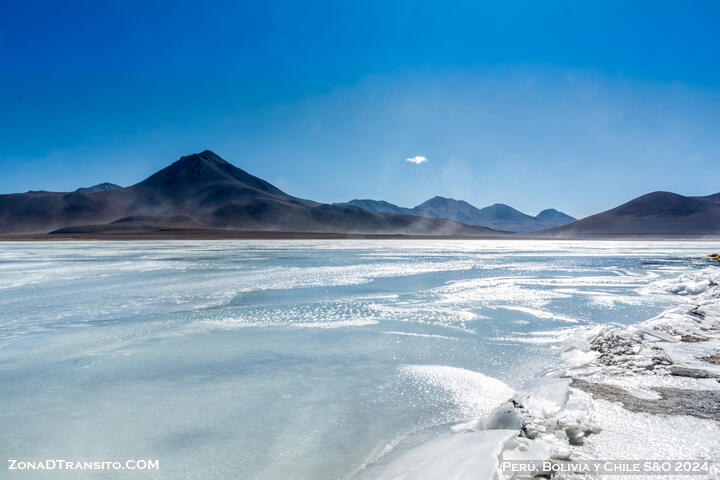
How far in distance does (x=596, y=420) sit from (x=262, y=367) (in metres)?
4.01

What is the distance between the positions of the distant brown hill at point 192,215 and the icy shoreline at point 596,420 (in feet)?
366

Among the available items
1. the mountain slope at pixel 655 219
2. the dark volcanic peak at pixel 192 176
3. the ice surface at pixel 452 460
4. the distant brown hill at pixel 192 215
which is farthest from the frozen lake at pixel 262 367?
the dark volcanic peak at pixel 192 176

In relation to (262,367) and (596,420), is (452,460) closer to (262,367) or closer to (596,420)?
(596,420)

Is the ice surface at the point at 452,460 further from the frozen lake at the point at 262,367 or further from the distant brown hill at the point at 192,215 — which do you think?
the distant brown hill at the point at 192,215

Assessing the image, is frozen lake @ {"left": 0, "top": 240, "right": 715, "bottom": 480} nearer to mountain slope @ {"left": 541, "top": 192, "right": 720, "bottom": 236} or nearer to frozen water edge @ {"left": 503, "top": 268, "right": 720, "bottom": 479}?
frozen water edge @ {"left": 503, "top": 268, "right": 720, "bottom": 479}

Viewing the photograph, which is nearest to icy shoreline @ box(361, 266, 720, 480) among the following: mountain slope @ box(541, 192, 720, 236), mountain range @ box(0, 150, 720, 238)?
mountain range @ box(0, 150, 720, 238)

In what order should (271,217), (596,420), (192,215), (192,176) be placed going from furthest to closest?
(192,176) → (192,215) → (271,217) → (596,420)

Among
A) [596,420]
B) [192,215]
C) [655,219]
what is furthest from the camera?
[192,215]

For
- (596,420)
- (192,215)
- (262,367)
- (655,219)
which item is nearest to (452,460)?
(596,420)

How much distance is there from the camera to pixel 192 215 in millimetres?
139500

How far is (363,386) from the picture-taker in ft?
15.7

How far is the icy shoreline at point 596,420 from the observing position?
286cm

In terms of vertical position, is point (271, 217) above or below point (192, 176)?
below

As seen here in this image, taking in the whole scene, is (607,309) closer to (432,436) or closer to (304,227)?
(432,436)
